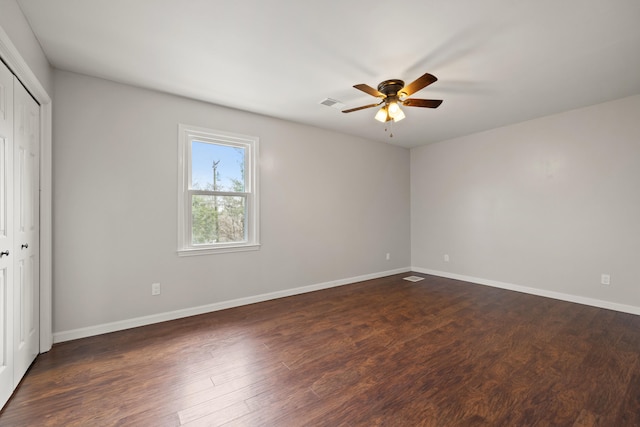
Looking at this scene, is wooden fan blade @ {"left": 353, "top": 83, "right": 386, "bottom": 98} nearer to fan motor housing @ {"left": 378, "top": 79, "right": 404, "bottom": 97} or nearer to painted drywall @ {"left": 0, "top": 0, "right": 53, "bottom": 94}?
fan motor housing @ {"left": 378, "top": 79, "right": 404, "bottom": 97}

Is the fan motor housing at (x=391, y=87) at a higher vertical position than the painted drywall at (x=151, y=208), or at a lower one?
higher

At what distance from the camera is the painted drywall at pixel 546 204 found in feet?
11.1

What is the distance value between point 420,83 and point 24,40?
2993 millimetres

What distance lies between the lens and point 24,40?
190 cm

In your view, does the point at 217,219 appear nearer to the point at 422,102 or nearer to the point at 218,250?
the point at 218,250

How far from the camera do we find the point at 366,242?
16.5 ft

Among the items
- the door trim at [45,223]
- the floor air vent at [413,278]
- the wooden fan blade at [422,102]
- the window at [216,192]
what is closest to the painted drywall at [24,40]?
the door trim at [45,223]

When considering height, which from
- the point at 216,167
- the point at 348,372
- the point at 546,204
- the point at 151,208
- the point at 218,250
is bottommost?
the point at 348,372

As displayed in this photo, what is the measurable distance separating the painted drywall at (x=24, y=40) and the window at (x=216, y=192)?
3.77ft

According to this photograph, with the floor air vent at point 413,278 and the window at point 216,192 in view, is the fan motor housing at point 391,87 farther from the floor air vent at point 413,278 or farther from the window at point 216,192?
the floor air vent at point 413,278

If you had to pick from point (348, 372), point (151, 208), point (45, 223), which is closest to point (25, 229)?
point (45, 223)

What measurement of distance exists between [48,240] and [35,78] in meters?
1.33

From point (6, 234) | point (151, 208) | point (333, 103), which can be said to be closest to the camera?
point (6, 234)

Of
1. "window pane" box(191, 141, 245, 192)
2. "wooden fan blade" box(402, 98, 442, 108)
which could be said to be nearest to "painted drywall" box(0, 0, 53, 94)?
"window pane" box(191, 141, 245, 192)
